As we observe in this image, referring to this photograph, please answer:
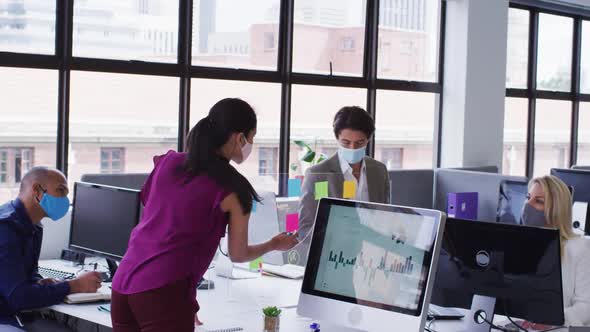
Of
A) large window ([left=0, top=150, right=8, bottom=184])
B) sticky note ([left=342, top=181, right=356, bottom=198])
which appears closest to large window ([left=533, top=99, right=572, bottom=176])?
sticky note ([left=342, top=181, right=356, bottom=198])

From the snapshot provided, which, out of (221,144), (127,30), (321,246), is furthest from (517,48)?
(221,144)

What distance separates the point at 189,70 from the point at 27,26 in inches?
42.4

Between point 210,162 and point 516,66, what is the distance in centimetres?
572

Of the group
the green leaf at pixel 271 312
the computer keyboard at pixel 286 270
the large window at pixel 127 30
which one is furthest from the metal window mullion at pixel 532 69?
the green leaf at pixel 271 312

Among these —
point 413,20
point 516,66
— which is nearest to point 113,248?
point 413,20

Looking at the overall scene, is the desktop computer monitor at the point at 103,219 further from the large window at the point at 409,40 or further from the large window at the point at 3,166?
the large window at the point at 409,40

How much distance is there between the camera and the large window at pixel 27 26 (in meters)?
4.35

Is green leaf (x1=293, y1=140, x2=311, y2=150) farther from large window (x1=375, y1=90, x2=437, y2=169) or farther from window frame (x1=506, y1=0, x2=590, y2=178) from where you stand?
window frame (x1=506, y1=0, x2=590, y2=178)

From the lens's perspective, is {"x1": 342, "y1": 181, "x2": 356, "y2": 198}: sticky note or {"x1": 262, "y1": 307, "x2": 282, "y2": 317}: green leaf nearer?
{"x1": 262, "y1": 307, "x2": 282, "y2": 317}: green leaf

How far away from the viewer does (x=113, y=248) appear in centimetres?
340

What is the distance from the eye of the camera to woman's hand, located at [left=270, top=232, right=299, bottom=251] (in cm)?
268

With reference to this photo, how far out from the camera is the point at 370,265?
95.7 inches

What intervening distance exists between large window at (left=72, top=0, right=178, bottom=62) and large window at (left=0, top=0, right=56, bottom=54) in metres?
0.15

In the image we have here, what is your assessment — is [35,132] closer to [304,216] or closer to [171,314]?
[304,216]
